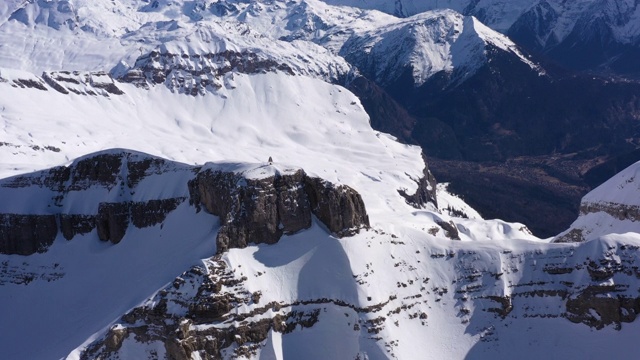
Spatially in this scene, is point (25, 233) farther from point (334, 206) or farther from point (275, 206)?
point (334, 206)

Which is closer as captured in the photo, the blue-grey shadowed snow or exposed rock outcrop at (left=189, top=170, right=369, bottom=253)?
the blue-grey shadowed snow

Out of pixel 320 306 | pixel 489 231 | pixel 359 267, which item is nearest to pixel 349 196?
pixel 359 267

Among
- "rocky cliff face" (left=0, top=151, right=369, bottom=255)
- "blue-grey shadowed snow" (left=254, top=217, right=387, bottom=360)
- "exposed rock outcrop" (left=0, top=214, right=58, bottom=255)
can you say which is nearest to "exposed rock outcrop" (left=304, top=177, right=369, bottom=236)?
"rocky cliff face" (left=0, top=151, right=369, bottom=255)

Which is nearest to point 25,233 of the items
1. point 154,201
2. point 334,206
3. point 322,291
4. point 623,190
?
point 154,201

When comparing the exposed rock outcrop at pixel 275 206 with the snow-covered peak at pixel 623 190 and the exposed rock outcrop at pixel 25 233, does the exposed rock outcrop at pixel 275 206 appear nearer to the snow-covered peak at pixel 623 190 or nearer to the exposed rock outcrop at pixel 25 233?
the exposed rock outcrop at pixel 25 233

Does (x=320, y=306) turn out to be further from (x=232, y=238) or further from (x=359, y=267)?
(x=232, y=238)

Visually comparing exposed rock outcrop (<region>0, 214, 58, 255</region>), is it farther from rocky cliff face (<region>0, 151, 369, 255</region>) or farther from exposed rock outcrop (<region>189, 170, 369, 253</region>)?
exposed rock outcrop (<region>189, 170, 369, 253</region>)
